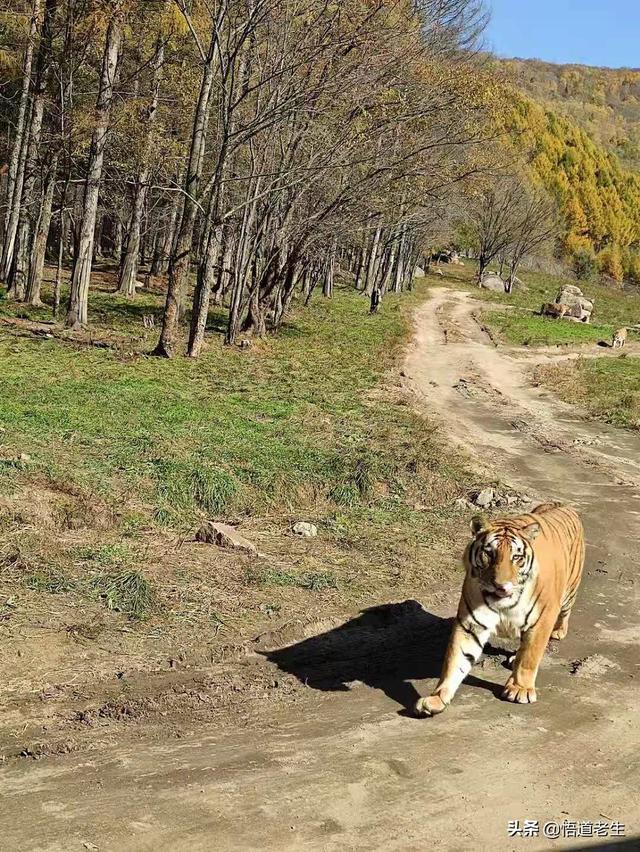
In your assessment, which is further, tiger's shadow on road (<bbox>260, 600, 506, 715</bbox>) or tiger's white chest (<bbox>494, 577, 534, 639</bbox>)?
tiger's shadow on road (<bbox>260, 600, 506, 715</bbox>)

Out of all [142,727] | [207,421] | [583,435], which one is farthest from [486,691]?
[583,435]

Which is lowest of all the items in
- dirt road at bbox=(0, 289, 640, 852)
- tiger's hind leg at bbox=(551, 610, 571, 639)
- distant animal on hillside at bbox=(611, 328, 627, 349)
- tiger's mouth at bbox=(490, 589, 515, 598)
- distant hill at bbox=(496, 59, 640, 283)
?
dirt road at bbox=(0, 289, 640, 852)

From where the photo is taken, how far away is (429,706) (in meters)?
5.53

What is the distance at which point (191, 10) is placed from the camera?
21.8m

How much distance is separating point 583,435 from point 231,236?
16612 millimetres

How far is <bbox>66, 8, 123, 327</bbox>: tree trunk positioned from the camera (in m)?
20.4

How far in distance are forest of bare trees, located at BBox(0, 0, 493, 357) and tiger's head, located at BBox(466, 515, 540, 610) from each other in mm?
13892

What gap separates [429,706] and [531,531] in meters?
1.33

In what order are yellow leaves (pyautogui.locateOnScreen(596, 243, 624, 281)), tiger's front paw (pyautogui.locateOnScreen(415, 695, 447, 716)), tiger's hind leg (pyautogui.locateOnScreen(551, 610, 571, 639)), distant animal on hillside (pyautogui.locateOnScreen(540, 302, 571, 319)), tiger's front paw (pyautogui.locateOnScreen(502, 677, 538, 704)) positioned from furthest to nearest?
yellow leaves (pyautogui.locateOnScreen(596, 243, 624, 281)) → distant animal on hillside (pyautogui.locateOnScreen(540, 302, 571, 319)) → tiger's hind leg (pyautogui.locateOnScreen(551, 610, 571, 639)) → tiger's front paw (pyautogui.locateOnScreen(502, 677, 538, 704)) → tiger's front paw (pyautogui.locateOnScreen(415, 695, 447, 716))

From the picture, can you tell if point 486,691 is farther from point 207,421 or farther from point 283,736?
point 207,421

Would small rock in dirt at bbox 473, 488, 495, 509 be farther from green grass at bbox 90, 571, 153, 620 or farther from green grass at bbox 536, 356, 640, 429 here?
green grass at bbox 536, 356, 640, 429

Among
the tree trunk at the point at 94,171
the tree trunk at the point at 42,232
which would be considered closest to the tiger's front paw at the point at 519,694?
the tree trunk at the point at 94,171

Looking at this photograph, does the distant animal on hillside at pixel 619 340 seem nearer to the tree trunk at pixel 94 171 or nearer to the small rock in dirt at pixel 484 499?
the tree trunk at pixel 94 171

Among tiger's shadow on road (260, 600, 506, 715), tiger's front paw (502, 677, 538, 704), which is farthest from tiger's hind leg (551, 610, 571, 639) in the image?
tiger's front paw (502, 677, 538, 704)
